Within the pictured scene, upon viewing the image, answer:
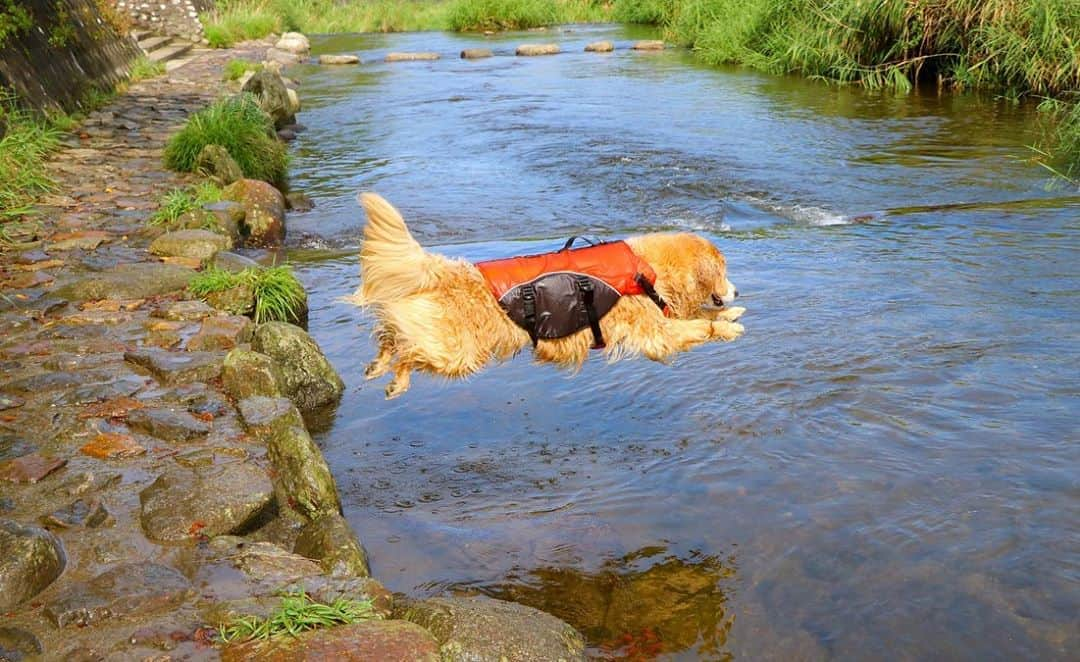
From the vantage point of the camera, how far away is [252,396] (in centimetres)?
531

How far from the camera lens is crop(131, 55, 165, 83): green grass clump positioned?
61.0ft

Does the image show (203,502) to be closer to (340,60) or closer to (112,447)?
(112,447)

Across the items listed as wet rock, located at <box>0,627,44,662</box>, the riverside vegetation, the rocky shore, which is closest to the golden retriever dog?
the rocky shore

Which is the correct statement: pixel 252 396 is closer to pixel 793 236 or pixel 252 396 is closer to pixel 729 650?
pixel 729 650

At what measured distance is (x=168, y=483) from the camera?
169 inches

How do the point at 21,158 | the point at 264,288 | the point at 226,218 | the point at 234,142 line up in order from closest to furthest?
the point at 264,288
the point at 226,218
the point at 21,158
the point at 234,142

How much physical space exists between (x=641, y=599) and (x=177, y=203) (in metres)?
6.22

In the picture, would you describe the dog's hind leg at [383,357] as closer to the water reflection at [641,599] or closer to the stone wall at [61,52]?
the water reflection at [641,599]

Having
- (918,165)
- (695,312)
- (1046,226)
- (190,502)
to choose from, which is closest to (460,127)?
(918,165)

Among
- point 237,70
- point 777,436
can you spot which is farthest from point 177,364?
point 237,70

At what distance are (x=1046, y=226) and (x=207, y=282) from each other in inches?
296

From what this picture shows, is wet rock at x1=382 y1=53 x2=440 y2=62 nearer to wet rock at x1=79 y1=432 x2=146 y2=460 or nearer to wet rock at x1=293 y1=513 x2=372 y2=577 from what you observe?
wet rock at x1=79 y1=432 x2=146 y2=460

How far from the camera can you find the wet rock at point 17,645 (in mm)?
3131

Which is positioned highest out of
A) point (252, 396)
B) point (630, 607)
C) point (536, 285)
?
point (536, 285)
